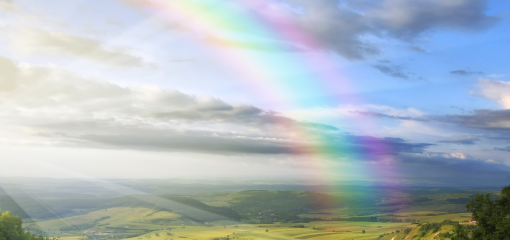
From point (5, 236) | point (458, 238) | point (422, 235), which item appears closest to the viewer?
point (458, 238)

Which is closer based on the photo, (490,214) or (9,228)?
(490,214)

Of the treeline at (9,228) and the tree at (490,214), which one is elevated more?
the tree at (490,214)

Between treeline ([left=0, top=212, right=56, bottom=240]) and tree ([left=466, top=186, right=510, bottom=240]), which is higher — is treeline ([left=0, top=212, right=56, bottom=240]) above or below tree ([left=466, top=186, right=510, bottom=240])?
below

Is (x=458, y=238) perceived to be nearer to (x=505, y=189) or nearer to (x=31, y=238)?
(x=505, y=189)

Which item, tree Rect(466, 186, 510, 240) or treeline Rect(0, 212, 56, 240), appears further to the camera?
treeline Rect(0, 212, 56, 240)

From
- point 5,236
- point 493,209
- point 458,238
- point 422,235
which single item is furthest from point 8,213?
point 422,235

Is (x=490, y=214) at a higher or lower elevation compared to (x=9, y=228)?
higher

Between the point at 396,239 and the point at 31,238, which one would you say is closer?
the point at 31,238

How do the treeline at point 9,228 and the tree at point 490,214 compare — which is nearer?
the tree at point 490,214
